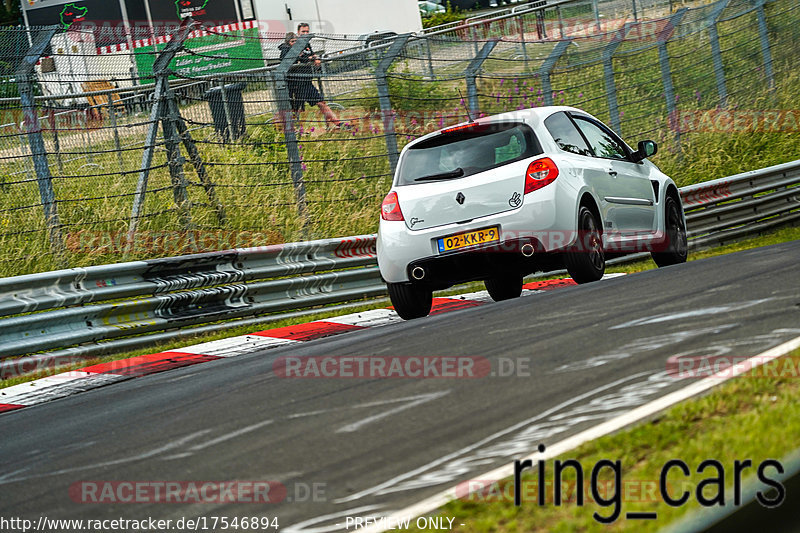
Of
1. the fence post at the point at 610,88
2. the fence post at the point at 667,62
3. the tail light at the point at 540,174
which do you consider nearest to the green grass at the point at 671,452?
the tail light at the point at 540,174

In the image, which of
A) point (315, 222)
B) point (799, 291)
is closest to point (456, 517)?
point (799, 291)

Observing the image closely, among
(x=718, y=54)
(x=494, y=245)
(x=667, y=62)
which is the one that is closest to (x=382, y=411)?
(x=494, y=245)

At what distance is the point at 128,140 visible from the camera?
10211 mm

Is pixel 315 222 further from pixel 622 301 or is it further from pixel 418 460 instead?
pixel 418 460

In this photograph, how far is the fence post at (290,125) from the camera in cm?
1141

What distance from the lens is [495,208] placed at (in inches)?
309

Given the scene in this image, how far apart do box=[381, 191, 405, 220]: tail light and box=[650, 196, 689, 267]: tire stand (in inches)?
123

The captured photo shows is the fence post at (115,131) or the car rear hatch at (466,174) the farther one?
the fence post at (115,131)

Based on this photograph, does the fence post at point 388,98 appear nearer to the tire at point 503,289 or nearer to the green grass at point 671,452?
the tire at point 503,289

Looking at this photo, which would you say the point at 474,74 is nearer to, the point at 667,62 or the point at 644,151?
the point at 644,151

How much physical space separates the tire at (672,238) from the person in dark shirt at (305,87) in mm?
4335

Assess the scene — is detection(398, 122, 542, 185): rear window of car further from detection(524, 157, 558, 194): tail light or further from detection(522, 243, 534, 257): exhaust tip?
detection(522, 243, 534, 257): exhaust tip

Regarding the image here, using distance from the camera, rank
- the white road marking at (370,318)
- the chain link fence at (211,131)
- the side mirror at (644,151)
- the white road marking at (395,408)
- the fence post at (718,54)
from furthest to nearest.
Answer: the fence post at (718,54), the side mirror at (644,151), the chain link fence at (211,131), the white road marking at (370,318), the white road marking at (395,408)

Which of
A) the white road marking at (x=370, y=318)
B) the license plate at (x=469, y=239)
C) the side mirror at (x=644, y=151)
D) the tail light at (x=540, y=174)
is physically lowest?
the white road marking at (x=370, y=318)
